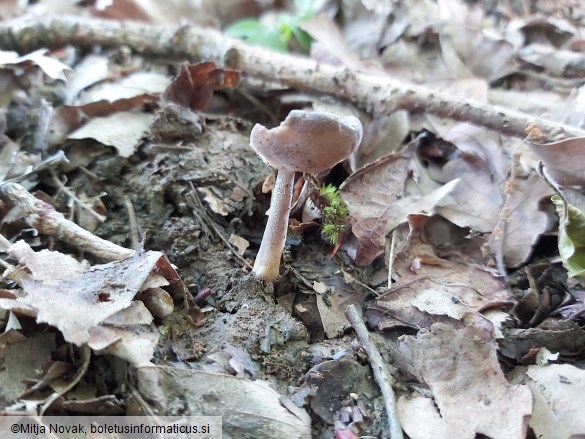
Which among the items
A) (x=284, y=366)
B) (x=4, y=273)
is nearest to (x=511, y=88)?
(x=284, y=366)

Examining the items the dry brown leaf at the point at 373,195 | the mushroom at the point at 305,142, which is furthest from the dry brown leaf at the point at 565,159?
the mushroom at the point at 305,142

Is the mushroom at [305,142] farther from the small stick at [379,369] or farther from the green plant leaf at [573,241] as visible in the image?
the green plant leaf at [573,241]

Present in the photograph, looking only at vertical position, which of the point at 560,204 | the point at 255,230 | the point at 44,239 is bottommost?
the point at 255,230

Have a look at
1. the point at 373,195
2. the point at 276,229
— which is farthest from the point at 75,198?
the point at 373,195

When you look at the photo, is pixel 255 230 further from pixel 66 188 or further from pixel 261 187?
pixel 66 188

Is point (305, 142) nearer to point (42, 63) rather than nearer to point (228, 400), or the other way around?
point (228, 400)

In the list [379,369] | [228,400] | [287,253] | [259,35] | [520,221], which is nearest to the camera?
[228,400]
